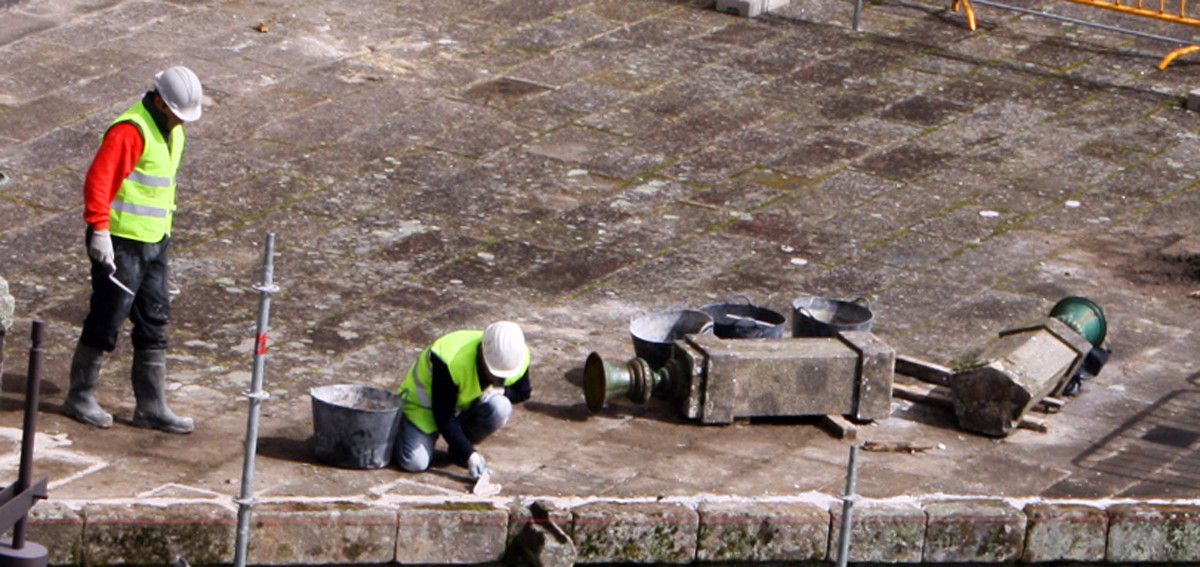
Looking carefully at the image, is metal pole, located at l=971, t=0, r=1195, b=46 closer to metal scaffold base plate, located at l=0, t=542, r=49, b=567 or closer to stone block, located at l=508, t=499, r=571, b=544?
stone block, located at l=508, t=499, r=571, b=544

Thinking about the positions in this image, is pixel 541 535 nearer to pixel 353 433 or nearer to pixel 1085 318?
pixel 353 433

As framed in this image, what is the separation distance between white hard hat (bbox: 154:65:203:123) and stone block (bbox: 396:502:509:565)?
2086 millimetres

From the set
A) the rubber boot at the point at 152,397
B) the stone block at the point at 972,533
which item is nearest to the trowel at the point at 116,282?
the rubber boot at the point at 152,397

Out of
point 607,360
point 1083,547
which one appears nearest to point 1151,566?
point 1083,547

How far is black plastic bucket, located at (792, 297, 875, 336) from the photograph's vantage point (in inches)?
466

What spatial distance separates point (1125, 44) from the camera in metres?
18.4

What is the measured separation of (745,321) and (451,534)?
8.80 ft

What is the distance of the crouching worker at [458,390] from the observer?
33.5 ft

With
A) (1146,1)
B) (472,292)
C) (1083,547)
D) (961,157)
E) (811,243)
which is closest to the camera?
(1083,547)

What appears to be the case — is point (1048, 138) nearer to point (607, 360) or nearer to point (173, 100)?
point (607, 360)

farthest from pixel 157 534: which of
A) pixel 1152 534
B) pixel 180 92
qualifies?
pixel 1152 534

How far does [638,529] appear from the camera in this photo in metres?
9.74

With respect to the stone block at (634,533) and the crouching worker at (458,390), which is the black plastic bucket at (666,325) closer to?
the crouching worker at (458,390)

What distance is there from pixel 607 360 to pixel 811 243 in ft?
7.94
